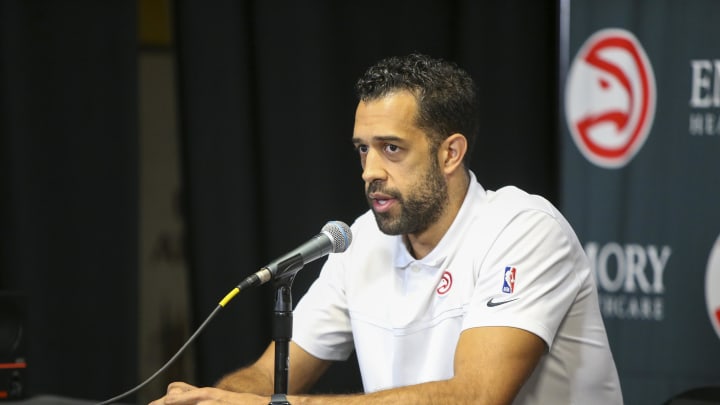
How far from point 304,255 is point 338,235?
123 mm

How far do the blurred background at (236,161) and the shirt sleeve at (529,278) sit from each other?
3.66ft

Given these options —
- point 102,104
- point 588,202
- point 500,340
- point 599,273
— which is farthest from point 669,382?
point 102,104

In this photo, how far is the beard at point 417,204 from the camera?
8.14 ft

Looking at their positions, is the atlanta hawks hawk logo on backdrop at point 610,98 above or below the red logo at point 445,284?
above

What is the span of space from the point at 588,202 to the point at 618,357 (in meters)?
0.56

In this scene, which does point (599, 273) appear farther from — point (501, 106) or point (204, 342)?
point (204, 342)

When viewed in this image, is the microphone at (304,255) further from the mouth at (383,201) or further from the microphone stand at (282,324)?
the mouth at (383,201)

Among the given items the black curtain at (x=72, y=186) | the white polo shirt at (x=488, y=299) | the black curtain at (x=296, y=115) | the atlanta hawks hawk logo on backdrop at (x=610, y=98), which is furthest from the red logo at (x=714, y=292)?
the black curtain at (x=72, y=186)

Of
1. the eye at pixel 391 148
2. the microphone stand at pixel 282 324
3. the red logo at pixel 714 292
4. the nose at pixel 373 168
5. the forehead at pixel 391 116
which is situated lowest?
the red logo at pixel 714 292

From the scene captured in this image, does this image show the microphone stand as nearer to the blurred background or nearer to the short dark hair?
the short dark hair

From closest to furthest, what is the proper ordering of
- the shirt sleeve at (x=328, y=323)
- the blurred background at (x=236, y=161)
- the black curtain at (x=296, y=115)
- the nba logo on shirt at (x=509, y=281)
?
1. the nba logo on shirt at (x=509, y=281)
2. the shirt sleeve at (x=328, y=323)
3. the blurred background at (x=236, y=161)
4. the black curtain at (x=296, y=115)

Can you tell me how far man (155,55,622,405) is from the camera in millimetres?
2227

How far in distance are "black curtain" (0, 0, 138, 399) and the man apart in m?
1.98

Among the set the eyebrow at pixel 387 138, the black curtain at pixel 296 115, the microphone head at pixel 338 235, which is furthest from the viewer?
the black curtain at pixel 296 115
